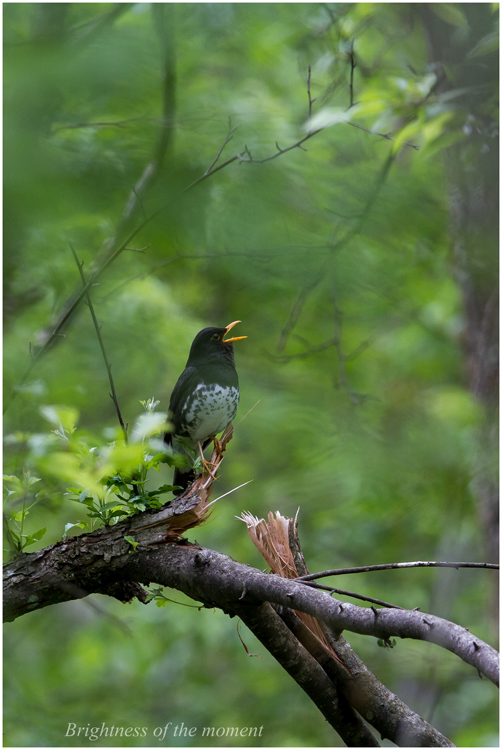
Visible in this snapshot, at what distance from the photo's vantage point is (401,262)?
14.3 ft

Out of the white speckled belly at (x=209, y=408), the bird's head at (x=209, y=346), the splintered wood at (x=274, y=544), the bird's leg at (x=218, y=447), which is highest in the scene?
the bird's head at (x=209, y=346)

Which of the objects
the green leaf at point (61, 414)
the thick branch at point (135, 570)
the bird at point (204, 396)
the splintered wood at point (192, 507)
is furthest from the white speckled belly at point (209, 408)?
the green leaf at point (61, 414)

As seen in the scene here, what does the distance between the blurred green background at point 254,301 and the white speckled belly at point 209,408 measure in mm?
642

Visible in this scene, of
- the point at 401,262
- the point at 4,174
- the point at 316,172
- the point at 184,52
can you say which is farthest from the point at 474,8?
the point at 4,174

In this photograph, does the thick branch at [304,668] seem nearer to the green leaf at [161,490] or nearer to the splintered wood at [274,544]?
the splintered wood at [274,544]

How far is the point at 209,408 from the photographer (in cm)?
246

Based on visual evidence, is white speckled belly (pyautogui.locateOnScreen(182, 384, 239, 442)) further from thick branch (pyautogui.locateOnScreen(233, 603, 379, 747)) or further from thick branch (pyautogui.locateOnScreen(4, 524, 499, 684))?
thick branch (pyautogui.locateOnScreen(233, 603, 379, 747))

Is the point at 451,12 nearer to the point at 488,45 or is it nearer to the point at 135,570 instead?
the point at 488,45

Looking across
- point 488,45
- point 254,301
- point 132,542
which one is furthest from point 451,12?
point 132,542

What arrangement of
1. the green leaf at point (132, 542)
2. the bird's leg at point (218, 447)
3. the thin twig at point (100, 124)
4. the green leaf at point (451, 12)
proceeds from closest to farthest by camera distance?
the green leaf at point (132, 542) → the bird's leg at point (218, 447) → the thin twig at point (100, 124) → the green leaf at point (451, 12)

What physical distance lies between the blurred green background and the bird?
1.76ft

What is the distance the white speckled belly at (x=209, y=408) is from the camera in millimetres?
2463

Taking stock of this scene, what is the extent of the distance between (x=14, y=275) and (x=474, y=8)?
2898mm

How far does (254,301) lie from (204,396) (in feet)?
6.74
